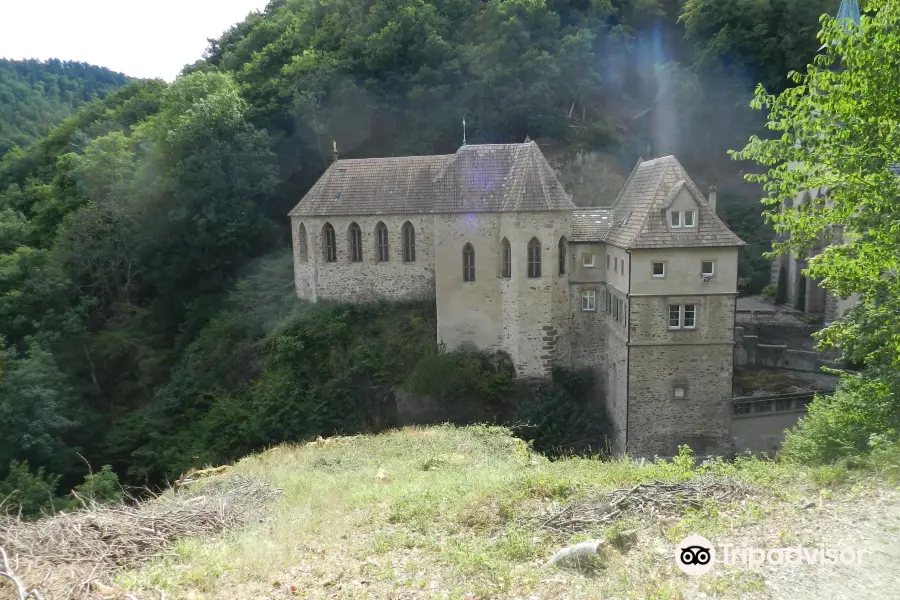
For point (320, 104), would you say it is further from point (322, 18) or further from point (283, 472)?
point (283, 472)

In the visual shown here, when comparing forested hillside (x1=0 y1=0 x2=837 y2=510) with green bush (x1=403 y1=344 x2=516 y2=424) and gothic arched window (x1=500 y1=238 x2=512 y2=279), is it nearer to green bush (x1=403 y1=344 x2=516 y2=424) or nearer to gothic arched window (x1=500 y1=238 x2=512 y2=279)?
green bush (x1=403 y1=344 x2=516 y2=424)

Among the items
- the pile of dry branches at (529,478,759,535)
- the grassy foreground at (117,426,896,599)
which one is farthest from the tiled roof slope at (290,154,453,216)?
the pile of dry branches at (529,478,759,535)

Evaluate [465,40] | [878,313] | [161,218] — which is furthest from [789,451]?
[465,40]

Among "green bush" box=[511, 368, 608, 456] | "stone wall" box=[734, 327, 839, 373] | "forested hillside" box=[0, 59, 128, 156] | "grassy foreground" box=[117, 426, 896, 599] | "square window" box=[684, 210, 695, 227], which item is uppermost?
"forested hillside" box=[0, 59, 128, 156]

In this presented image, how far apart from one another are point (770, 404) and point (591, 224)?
33.8 feet

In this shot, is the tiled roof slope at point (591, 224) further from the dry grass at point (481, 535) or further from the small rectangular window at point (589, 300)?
the dry grass at point (481, 535)

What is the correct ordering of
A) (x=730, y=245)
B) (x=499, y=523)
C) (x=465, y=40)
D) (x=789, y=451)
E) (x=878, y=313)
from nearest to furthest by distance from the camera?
(x=499, y=523)
(x=878, y=313)
(x=789, y=451)
(x=730, y=245)
(x=465, y=40)

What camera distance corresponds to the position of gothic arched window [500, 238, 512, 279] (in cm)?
2667

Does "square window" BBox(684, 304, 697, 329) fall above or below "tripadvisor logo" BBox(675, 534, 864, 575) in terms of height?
above

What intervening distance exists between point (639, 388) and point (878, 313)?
12.2 m

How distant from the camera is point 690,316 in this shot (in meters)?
23.7

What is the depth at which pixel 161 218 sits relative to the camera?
119ft

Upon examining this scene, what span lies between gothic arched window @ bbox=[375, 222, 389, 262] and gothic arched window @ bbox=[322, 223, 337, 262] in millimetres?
2189

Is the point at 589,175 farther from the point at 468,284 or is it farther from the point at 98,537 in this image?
the point at 98,537
